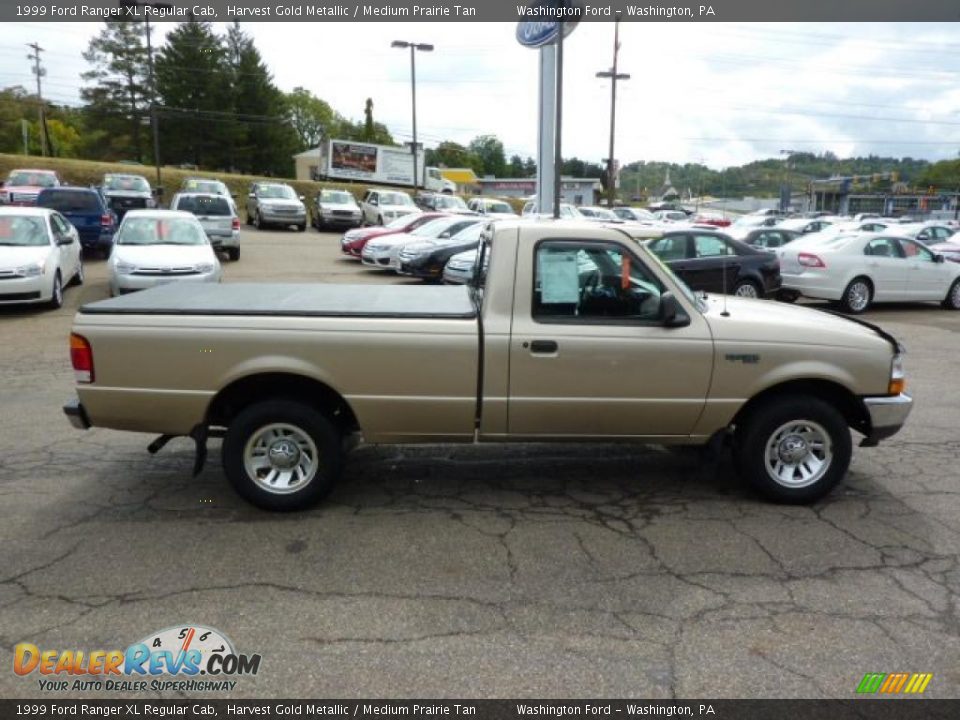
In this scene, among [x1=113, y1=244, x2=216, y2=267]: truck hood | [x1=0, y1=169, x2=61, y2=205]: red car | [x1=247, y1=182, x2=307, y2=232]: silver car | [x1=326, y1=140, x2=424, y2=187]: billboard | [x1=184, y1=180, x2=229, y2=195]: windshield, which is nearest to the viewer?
[x1=113, y1=244, x2=216, y2=267]: truck hood

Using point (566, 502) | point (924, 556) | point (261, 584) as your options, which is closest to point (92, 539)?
point (261, 584)

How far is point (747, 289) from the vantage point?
13.4 meters

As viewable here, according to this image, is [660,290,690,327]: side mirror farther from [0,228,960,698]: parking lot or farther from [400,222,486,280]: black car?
[400,222,486,280]: black car

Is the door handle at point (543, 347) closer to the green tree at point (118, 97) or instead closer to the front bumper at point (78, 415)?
the front bumper at point (78, 415)

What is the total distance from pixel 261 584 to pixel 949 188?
387 feet

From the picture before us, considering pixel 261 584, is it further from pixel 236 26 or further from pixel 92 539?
pixel 236 26

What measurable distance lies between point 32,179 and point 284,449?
29594 millimetres

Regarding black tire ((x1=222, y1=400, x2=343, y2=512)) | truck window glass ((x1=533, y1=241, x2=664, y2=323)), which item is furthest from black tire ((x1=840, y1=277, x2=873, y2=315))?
black tire ((x1=222, y1=400, x2=343, y2=512))

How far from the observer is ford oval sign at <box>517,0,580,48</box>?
52.6ft

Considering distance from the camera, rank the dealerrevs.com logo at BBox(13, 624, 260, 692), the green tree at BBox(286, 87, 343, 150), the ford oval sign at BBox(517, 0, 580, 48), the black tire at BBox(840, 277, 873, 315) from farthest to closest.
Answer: the green tree at BBox(286, 87, 343, 150) → the ford oval sign at BBox(517, 0, 580, 48) → the black tire at BBox(840, 277, 873, 315) → the dealerrevs.com logo at BBox(13, 624, 260, 692)

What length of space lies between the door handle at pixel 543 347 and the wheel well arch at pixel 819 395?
127 centimetres

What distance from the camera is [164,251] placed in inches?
479

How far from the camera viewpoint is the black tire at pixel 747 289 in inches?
520

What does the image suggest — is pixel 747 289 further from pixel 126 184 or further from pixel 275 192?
pixel 126 184
